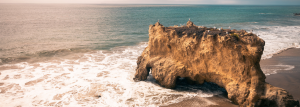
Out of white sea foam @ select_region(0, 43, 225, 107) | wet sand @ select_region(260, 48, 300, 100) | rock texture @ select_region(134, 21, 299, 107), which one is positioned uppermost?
rock texture @ select_region(134, 21, 299, 107)

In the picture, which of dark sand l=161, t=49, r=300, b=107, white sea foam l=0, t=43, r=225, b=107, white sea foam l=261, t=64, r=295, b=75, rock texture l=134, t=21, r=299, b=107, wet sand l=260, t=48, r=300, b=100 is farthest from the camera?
white sea foam l=261, t=64, r=295, b=75

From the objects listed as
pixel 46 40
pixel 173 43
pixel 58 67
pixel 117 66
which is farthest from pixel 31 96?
pixel 46 40

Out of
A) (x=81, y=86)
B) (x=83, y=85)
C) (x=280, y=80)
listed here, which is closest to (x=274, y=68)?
(x=280, y=80)

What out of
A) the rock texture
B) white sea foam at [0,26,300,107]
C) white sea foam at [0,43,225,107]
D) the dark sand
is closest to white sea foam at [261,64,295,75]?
white sea foam at [0,26,300,107]

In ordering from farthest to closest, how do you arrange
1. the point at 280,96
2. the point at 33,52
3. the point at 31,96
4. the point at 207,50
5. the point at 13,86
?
1. the point at 33,52
2. the point at 13,86
3. the point at 31,96
4. the point at 207,50
5. the point at 280,96

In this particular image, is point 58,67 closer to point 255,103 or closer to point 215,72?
point 215,72

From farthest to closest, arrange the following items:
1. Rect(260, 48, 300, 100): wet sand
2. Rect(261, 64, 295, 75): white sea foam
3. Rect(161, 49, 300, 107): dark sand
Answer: Rect(261, 64, 295, 75): white sea foam
Rect(260, 48, 300, 100): wet sand
Rect(161, 49, 300, 107): dark sand

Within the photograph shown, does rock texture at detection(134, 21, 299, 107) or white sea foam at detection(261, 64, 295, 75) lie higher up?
rock texture at detection(134, 21, 299, 107)

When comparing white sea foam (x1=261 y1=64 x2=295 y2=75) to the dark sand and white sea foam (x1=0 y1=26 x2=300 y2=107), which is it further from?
the dark sand
